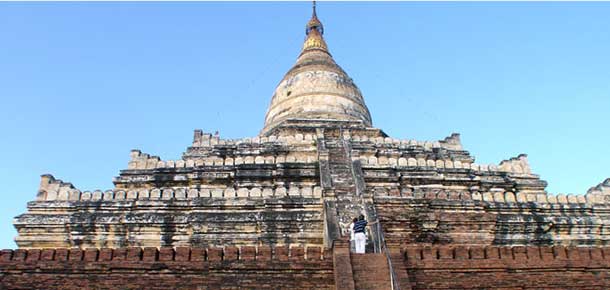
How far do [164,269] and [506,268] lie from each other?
5.86m

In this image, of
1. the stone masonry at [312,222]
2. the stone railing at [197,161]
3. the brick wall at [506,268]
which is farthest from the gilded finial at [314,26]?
the brick wall at [506,268]

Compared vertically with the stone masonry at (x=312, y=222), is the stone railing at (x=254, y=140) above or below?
above

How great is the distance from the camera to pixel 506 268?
35.6 feet

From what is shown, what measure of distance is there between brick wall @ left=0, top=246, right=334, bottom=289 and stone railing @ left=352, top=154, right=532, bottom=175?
8.16 meters

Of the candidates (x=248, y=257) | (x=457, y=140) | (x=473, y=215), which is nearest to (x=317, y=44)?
(x=457, y=140)

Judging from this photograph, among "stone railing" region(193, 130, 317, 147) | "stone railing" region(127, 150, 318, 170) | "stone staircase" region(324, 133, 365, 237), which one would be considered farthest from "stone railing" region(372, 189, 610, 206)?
"stone railing" region(193, 130, 317, 147)

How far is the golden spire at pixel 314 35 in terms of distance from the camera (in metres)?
30.8

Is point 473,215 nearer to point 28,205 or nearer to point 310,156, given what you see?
point 310,156

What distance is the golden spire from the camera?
30.8 metres

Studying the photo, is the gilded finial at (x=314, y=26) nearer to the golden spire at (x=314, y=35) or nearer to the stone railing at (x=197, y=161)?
the golden spire at (x=314, y=35)

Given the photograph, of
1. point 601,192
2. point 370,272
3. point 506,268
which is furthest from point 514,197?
point 370,272

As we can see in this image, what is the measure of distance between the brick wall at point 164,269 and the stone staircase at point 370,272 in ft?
1.70

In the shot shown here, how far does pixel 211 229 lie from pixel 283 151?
5776 mm

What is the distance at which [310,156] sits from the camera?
20031 millimetres
